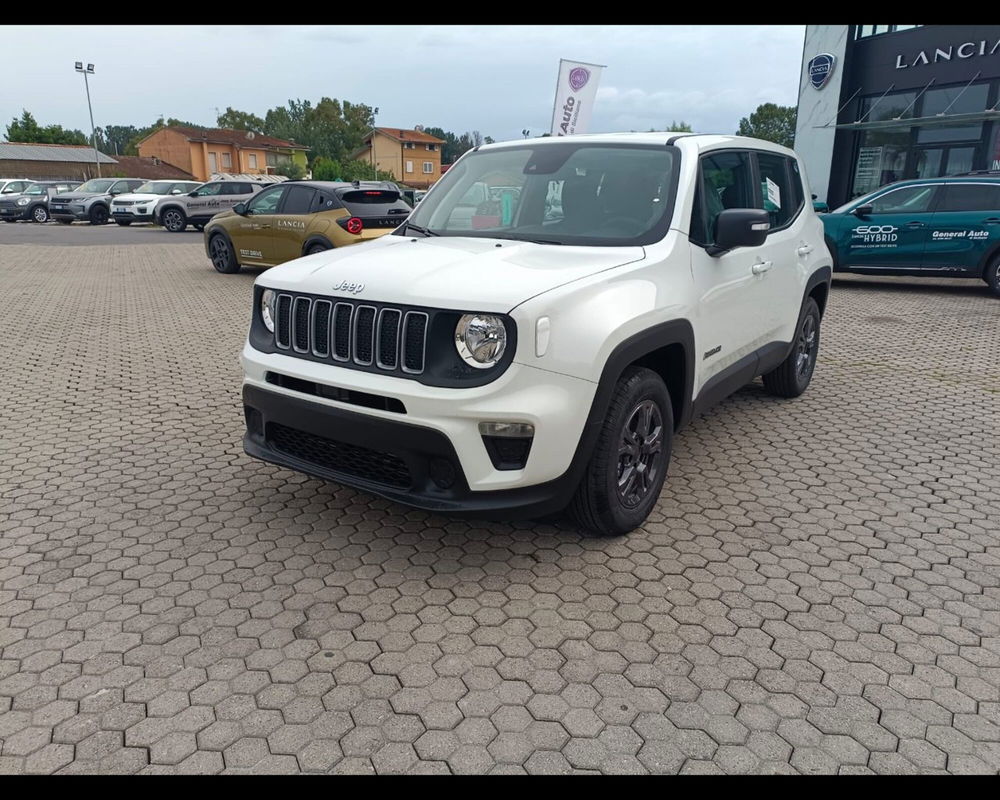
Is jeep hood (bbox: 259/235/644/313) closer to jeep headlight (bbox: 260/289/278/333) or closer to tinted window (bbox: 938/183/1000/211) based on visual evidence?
jeep headlight (bbox: 260/289/278/333)

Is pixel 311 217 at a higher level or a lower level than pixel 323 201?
lower

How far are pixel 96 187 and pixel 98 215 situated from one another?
1.21m

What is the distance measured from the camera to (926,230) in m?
11.6

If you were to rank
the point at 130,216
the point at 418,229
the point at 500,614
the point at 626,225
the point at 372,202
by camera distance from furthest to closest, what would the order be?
the point at 130,216 → the point at 372,202 → the point at 418,229 → the point at 626,225 → the point at 500,614

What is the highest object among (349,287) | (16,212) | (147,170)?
(147,170)

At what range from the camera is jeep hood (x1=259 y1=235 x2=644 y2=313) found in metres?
3.16

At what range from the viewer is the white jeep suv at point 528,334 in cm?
312

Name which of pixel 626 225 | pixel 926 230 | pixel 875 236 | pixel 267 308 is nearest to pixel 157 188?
pixel 875 236

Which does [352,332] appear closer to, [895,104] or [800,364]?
[800,364]

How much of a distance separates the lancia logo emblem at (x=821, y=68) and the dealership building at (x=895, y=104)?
3 centimetres

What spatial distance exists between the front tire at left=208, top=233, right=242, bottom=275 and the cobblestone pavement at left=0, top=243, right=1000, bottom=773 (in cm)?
871

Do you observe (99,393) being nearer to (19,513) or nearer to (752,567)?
(19,513)

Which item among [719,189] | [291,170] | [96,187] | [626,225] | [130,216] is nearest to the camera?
[626,225]

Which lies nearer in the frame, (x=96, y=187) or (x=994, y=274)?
(x=994, y=274)
